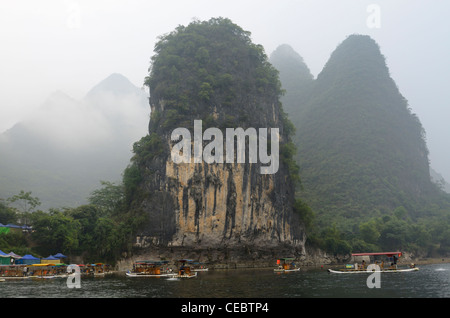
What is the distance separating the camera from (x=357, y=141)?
9919 cm

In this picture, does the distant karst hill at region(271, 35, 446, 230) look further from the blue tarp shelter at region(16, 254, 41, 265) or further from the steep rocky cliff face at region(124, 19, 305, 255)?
the blue tarp shelter at region(16, 254, 41, 265)

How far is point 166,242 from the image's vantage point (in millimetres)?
44500

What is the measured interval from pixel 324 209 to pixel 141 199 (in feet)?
151

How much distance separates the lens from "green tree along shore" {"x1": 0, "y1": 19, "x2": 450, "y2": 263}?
4397 cm

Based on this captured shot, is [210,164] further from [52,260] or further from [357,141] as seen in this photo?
[357,141]

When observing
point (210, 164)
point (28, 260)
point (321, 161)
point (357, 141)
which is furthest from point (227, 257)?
point (357, 141)

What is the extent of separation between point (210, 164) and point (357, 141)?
65608mm

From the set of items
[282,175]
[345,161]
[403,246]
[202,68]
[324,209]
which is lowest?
[403,246]

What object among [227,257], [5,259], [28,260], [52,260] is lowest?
[227,257]

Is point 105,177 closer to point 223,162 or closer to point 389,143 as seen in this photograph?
point 223,162

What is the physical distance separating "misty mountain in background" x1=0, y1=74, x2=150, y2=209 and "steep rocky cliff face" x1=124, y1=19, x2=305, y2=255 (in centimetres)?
4146

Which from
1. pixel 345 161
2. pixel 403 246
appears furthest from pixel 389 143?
pixel 403 246

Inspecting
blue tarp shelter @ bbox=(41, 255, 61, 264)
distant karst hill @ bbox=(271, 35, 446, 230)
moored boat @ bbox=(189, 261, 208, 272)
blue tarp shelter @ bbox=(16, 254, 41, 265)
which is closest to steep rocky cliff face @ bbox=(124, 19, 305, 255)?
moored boat @ bbox=(189, 261, 208, 272)

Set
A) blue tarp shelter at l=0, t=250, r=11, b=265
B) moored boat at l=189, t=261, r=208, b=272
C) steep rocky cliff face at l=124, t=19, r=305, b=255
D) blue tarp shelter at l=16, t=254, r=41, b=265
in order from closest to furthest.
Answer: blue tarp shelter at l=0, t=250, r=11, b=265 < blue tarp shelter at l=16, t=254, r=41, b=265 < moored boat at l=189, t=261, r=208, b=272 < steep rocky cliff face at l=124, t=19, r=305, b=255
